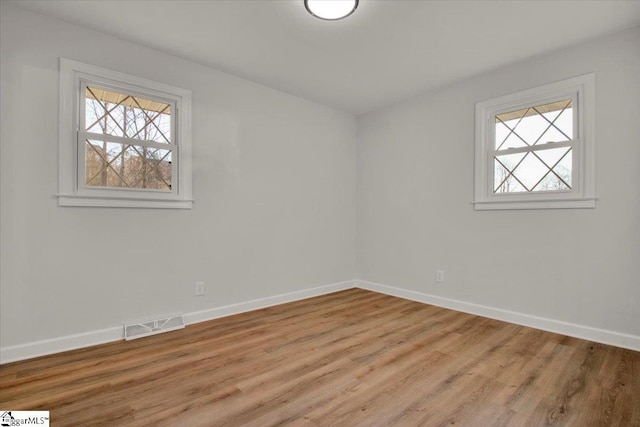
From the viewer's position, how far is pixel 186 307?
298cm

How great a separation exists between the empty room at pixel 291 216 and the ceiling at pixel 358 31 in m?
0.02

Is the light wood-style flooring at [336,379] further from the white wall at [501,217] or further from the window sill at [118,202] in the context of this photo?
the window sill at [118,202]

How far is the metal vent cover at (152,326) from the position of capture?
2.60 m

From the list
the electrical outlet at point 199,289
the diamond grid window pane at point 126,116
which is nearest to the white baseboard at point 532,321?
the electrical outlet at point 199,289

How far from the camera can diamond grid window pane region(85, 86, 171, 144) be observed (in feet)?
8.38

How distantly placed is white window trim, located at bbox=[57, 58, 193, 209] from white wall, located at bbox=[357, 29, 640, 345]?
2.51 metres

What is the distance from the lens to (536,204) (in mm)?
2885

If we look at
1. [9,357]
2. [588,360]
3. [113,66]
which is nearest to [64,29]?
[113,66]

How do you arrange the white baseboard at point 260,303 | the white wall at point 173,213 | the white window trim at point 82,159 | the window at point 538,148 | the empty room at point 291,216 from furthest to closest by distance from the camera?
the white baseboard at point 260,303, the window at point 538,148, the white window trim at point 82,159, the white wall at point 173,213, the empty room at point 291,216

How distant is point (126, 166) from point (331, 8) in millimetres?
2137

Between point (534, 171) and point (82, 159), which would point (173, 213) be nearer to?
point (82, 159)

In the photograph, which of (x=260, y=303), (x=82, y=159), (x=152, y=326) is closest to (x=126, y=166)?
(x=82, y=159)

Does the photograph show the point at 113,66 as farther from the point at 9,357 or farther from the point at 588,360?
the point at 588,360

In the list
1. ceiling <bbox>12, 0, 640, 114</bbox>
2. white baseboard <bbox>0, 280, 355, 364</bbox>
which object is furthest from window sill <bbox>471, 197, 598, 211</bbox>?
white baseboard <bbox>0, 280, 355, 364</bbox>
